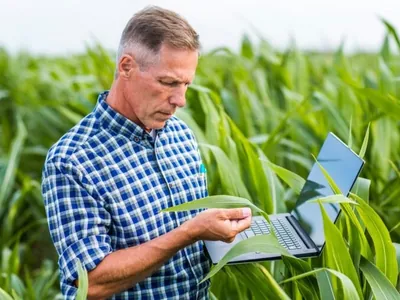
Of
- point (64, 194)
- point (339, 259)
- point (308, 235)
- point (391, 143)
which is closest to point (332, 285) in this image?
point (339, 259)

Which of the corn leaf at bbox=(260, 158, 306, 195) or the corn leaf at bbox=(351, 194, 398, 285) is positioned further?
the corn leaf at bbox=(260, 158, 306, 195)

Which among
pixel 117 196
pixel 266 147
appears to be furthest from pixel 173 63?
pixel 266 147

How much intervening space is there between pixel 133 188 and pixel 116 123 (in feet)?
0.41

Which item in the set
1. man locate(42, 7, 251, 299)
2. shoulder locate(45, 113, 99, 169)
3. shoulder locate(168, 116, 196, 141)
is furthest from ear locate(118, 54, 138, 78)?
shoulder locate(168, 116, 196, 141)

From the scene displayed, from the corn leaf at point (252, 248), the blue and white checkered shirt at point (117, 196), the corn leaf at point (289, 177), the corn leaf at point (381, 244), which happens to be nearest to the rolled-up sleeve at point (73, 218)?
the blue and white checkered shirt at point (117, 196)

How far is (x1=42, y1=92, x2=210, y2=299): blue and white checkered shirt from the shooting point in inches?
52.0

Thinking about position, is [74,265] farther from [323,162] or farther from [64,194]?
[323,162]

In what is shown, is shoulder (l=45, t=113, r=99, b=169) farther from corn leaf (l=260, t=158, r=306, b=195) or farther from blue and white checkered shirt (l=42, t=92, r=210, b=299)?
corn leaf (l=260, t=158, r=306, b=195)

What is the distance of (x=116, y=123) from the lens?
1.40 metres

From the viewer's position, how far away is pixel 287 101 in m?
2.78

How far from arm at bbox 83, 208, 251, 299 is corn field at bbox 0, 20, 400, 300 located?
0.11 metres

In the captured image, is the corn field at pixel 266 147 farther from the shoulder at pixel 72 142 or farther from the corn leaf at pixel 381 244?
the shoulder at pixel 72 142

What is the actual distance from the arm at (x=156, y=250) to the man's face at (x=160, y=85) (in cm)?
21

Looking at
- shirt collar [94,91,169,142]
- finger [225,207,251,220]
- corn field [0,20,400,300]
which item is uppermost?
shirt collar [94,91,169,142]
